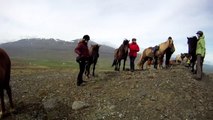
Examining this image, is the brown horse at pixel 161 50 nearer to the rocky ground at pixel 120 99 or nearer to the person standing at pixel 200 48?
the person standing at pixel 200 48

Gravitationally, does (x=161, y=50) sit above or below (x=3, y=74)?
above

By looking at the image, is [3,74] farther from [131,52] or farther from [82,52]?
[131,52]

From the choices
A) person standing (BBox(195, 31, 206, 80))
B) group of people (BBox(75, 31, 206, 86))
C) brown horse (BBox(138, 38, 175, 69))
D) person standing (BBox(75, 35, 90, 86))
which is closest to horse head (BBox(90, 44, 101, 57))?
group of people (BBox(75, 31, 206, 86))

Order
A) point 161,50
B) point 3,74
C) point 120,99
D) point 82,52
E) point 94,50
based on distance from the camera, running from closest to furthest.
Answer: point 3,74 < point 120,99 < point 82,52 < point 94,50 < point 161,50

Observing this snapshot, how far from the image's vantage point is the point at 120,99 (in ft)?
42.0

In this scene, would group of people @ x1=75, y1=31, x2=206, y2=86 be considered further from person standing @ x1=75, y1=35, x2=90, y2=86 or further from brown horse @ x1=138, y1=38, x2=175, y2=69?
brown horse @ x1=138, y1=38, x2=175, y2=69

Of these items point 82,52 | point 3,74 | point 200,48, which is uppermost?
point 200,48

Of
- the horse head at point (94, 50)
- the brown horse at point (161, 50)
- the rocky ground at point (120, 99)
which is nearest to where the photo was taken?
the rocky ground at point (120, 99)

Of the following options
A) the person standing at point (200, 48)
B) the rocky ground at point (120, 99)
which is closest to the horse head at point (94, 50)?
the rocky ground at point (120, 99)

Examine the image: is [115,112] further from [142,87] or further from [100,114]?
[142,87]

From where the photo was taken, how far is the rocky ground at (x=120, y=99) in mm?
11766

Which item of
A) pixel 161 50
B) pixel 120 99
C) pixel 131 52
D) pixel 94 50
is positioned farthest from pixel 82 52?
pixel 161 50

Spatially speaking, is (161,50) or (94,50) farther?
(161,50)

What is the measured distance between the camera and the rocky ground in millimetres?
11766
